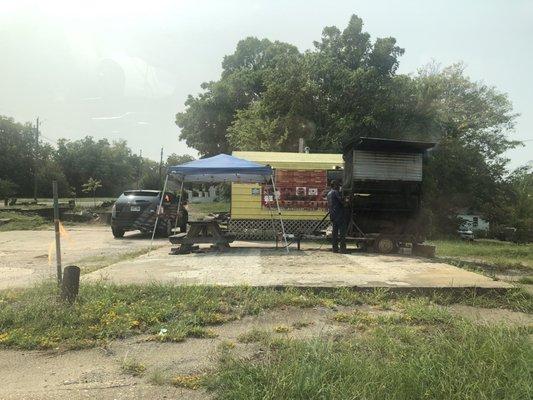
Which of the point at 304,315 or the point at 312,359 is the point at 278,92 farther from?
the point at 312,359

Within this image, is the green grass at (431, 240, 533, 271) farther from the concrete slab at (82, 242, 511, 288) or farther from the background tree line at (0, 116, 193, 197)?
the background tree line at (0, 116, 193, 197)

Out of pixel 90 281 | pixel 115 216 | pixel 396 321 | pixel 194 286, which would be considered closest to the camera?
pixel 396 321

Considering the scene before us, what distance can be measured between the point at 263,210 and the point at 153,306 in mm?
9816

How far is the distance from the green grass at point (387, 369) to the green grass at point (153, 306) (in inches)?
48.0

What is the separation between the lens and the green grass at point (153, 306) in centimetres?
527

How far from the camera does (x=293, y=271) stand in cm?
861

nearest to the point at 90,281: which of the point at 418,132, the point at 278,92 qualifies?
the point at 278,92

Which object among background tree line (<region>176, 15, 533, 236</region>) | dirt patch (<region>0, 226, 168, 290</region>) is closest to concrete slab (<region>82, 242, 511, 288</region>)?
dirt patch (<region>0, 226, 168, 290</region>)

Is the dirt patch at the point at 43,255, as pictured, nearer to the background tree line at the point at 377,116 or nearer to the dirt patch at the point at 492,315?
the dirt patch at the point at 492,315

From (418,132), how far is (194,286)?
20.0 metres

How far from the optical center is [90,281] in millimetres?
7477

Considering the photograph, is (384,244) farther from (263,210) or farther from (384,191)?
(263,210)

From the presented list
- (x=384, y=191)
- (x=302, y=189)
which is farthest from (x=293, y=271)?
(x=302, y=189)

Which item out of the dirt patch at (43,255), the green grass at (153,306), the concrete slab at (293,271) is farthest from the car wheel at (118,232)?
the green grass at (153,306)
